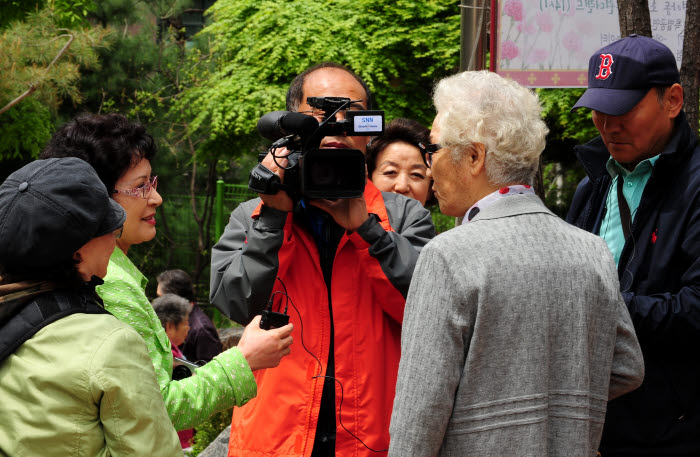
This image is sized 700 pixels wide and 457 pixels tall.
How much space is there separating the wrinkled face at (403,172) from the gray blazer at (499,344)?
1629 mm

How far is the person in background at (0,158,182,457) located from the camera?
5.44 ft

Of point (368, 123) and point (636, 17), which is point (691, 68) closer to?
point (636, 17)

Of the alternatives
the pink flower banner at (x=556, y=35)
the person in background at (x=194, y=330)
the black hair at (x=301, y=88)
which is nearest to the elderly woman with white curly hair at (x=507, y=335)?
the black hair at (x=301, y=88)

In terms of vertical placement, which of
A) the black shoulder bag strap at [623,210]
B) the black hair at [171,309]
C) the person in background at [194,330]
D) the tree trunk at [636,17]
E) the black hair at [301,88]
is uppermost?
the tree trunk at [636,17]

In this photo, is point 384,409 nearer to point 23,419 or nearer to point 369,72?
point 23,419

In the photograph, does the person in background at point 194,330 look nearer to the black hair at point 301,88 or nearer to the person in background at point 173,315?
the person in background at point 173,315

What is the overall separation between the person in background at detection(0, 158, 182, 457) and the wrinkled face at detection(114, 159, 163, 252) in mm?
552

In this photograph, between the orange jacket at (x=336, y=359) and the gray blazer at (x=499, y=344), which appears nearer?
the gray blazer at (x=499, y=344)

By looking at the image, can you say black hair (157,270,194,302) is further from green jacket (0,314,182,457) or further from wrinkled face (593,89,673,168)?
green jacket (0,314,182,457)

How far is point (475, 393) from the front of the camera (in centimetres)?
183

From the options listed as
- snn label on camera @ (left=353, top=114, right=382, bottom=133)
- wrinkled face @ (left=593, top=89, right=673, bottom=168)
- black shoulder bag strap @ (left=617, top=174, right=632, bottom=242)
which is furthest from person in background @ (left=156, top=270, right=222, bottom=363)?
wrinkled face @ (left=593, top=89, right=673, bottom=168)

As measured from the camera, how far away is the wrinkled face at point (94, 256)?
184 cm

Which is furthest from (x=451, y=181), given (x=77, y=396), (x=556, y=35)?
(x=556, y=35)

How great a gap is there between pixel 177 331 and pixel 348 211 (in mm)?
4326
